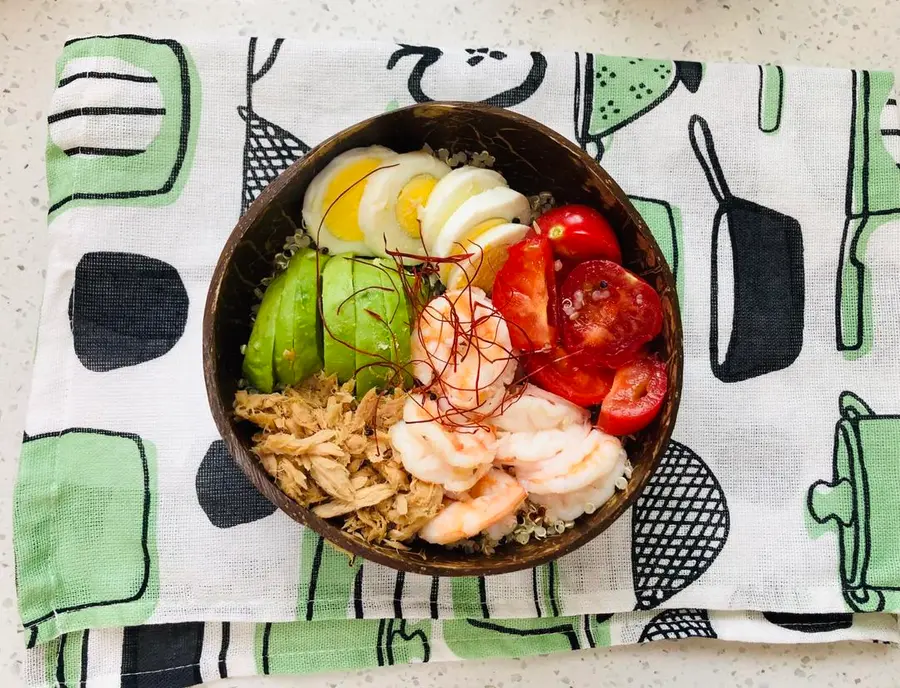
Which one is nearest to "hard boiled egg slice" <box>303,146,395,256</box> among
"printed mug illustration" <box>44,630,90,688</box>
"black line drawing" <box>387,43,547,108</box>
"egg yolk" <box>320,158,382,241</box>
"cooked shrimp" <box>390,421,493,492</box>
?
"egg yolk" <box>320,158,382,241</box>

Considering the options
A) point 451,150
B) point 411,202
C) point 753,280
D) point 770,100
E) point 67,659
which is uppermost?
point 770,100

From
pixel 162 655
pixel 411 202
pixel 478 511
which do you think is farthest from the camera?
pixel 162 655

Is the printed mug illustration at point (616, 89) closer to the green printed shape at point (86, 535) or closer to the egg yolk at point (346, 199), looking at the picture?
the egg yolk at point (346, 199)

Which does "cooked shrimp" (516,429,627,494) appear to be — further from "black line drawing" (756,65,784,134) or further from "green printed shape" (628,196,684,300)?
"black line drawing" (756,65,784,134)

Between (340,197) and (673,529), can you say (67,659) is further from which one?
(673,529)

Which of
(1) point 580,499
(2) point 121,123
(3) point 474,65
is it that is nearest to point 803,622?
(1) point 580,499

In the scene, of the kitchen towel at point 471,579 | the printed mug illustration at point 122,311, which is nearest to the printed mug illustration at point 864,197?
the kitchen towel at point 471,579

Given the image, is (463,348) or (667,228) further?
(667,228)
